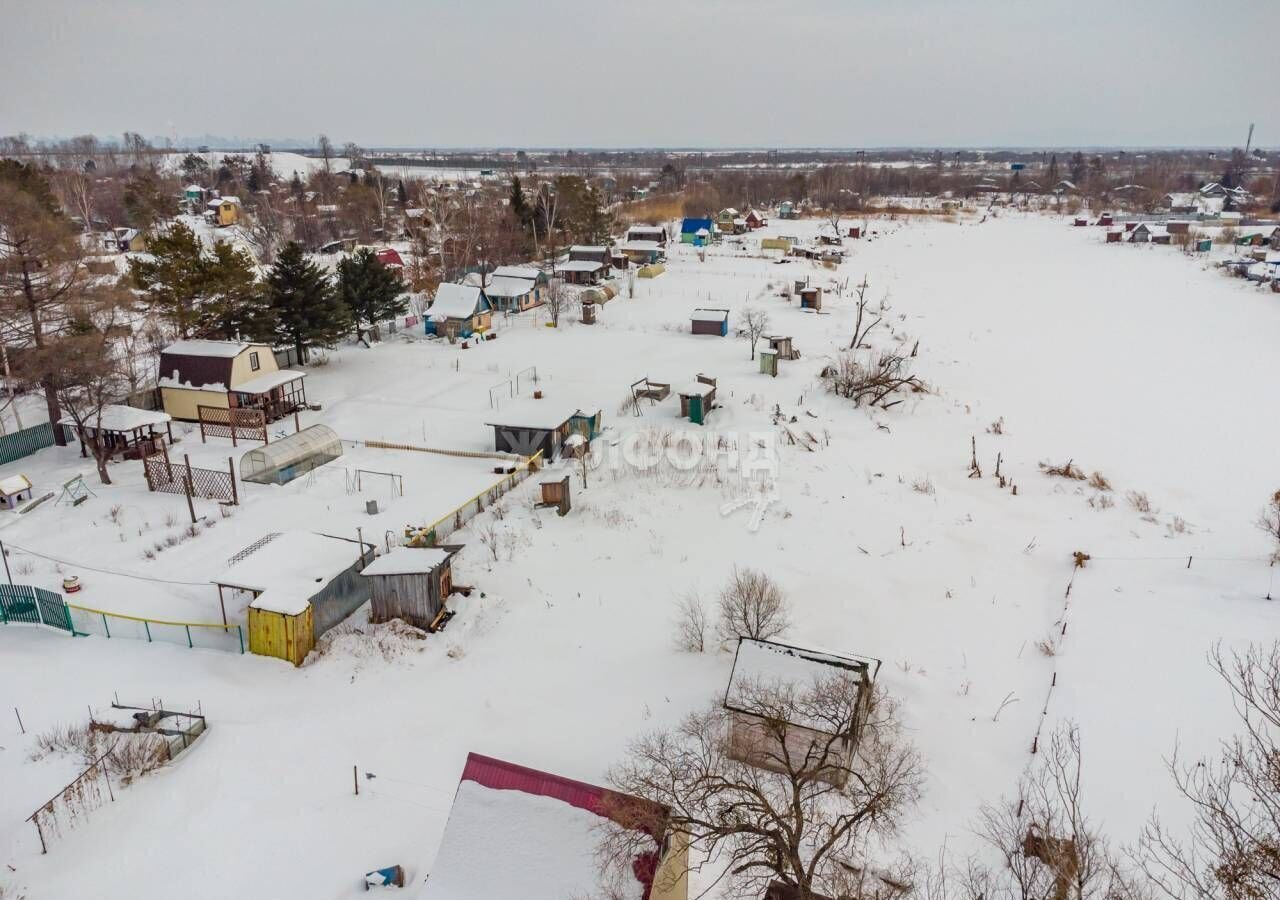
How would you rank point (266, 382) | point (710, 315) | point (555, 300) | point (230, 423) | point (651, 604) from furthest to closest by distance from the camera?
point (555, 300) → point (710, 315) → point (266, 382) → point (230, 423) → point (651, 604)

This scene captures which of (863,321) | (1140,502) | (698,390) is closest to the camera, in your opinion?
(1140,502)

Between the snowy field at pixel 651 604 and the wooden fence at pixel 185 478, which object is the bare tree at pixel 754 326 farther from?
the wooden fence at pixel 185 478

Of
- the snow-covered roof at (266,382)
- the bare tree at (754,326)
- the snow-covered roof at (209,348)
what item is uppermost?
the snow-covered roof at (209,348)

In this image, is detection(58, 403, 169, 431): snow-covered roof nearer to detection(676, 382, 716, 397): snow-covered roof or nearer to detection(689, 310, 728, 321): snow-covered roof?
detection(676, 382, 716, 397): snow-covered roof

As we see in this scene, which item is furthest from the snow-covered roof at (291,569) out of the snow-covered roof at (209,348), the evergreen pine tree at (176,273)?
the evergreen pine tree at (176,273)

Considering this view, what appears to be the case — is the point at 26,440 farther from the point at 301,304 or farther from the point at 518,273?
the point at 518,273

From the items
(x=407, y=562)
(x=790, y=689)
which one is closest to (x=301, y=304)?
(x=407, y=562)

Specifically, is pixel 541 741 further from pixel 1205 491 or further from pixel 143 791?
pixel 1205 491
